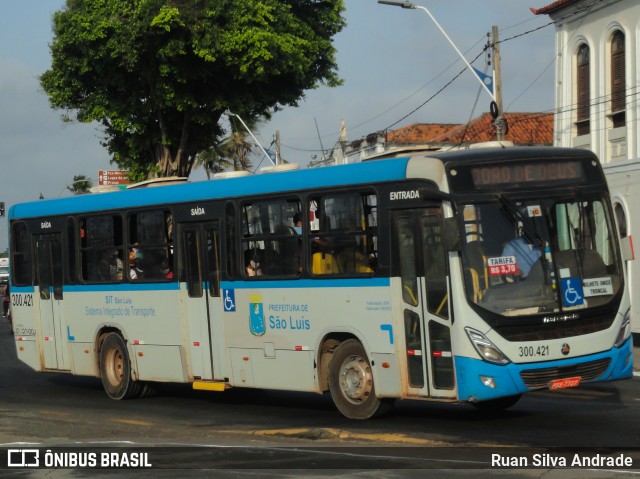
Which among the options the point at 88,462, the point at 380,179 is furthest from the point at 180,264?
the point at 88,462

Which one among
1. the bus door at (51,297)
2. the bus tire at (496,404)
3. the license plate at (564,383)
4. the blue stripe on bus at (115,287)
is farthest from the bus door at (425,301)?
the bus door at (51,297)

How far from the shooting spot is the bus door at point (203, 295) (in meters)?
16.7

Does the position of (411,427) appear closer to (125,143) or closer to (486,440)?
(486,440)

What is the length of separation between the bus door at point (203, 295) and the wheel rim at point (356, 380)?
260 cm

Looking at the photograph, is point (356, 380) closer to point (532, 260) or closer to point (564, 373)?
point (564, 373)

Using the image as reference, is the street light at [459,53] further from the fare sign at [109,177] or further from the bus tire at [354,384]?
the fare sign at [109,177]

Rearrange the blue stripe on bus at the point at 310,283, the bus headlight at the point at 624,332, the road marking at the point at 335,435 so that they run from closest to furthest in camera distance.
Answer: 1. the road marking at the point at 335,435
2. the bus headlight at the point at 624,332
3. the blue stripe on bus at the point at 310,283

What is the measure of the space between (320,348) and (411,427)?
1845mm

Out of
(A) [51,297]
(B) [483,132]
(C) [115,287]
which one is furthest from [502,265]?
(B) [483,132]

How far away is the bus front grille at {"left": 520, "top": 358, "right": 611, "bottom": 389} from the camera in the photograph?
1280 centimetres

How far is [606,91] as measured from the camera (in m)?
33.1

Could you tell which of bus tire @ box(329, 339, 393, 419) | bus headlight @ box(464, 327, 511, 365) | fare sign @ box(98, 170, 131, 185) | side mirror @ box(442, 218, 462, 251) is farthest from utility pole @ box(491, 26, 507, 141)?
fare sign @ box(98, 170, 131, 185)

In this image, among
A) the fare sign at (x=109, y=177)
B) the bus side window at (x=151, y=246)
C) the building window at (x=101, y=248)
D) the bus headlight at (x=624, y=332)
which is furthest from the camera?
the fare sign at (x=109, y=177)

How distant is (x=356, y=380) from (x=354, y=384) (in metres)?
0.07
